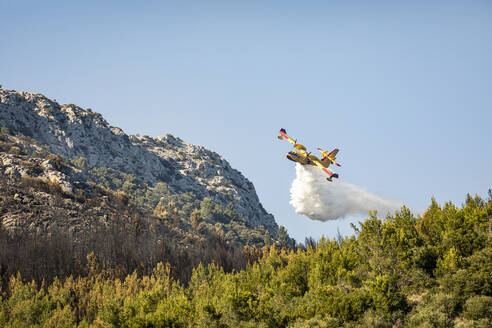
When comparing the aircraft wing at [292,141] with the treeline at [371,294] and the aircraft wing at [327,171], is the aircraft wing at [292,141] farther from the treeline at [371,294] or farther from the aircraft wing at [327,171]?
the treeline at [371,294]

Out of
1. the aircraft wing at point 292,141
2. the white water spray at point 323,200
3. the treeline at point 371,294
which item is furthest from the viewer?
the white water spray at point 323,200

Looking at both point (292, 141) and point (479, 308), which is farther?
point (292, 141)

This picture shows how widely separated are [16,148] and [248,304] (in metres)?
95.2

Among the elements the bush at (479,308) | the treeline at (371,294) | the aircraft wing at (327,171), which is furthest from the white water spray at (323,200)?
the bush at (479,308)

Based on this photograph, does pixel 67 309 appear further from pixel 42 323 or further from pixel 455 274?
pixel 455 274

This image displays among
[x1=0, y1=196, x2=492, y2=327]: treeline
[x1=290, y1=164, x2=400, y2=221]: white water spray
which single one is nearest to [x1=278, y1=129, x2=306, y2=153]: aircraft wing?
[x1=290, y1=164, x2=400, y2=221]: white water spray

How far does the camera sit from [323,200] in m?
79.6

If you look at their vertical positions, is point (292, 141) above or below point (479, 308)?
above

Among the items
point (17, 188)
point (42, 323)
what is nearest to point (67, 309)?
point (42, 323)

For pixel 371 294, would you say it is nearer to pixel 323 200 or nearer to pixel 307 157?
pixel 307 157

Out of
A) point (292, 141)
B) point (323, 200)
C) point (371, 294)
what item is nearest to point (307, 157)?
point (292, 141)

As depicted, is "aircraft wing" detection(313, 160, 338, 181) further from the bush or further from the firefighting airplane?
the bush

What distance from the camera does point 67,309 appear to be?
4391 centimetres

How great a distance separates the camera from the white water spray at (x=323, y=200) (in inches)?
3115
